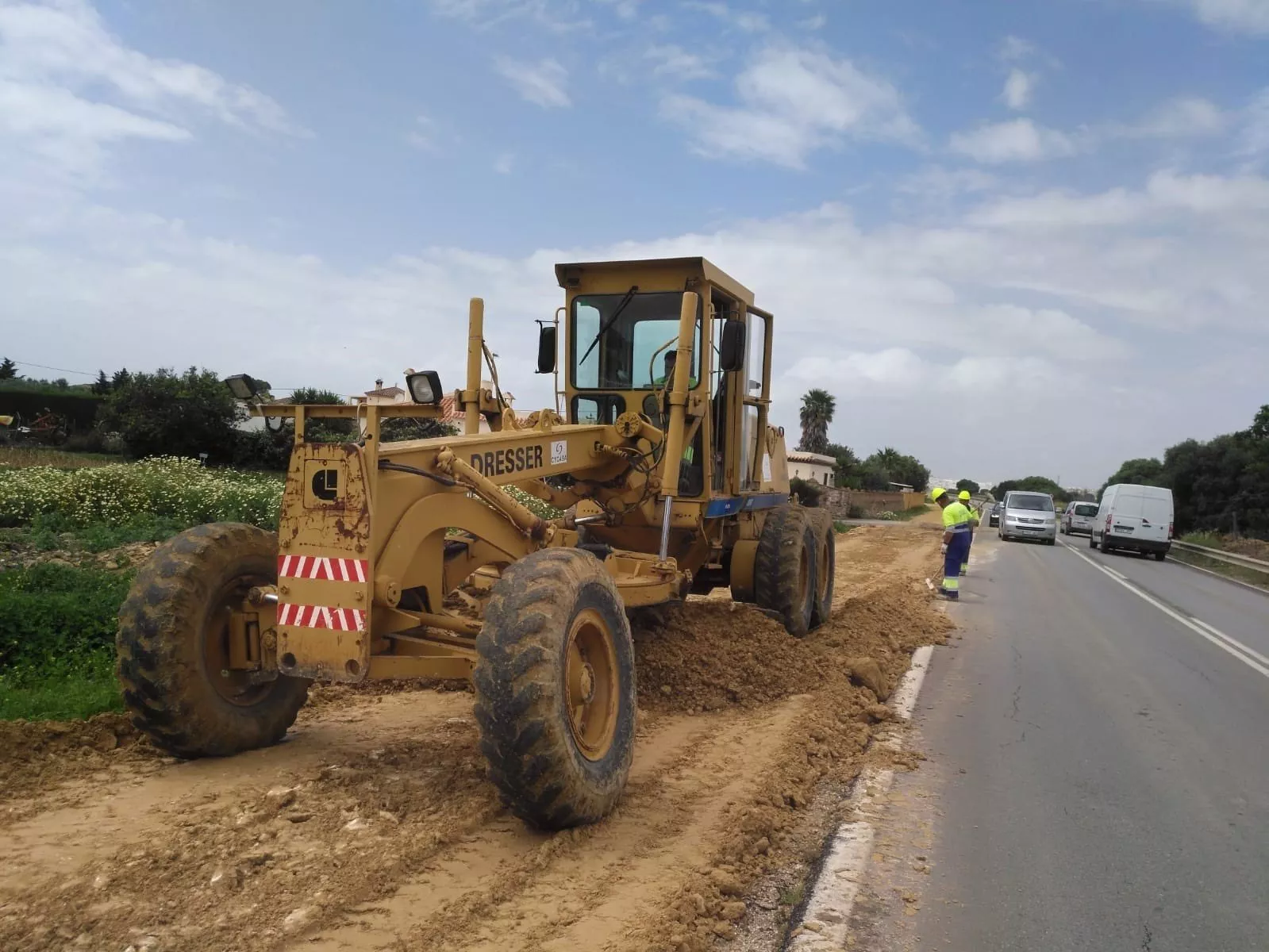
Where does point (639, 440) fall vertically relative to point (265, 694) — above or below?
above

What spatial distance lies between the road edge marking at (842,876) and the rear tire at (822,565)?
11.7 feet

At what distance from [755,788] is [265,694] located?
268 cm

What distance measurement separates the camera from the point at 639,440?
7.36m

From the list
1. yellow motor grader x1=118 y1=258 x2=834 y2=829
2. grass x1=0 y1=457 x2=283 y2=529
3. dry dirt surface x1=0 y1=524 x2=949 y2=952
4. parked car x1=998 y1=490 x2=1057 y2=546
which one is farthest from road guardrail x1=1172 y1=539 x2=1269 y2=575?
yellow motor grader x1=118 y1=258 x2=834 y2=829

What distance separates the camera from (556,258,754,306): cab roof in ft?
24.8

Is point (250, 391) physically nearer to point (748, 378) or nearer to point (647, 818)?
point (647, 818)

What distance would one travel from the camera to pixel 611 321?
8.04 m

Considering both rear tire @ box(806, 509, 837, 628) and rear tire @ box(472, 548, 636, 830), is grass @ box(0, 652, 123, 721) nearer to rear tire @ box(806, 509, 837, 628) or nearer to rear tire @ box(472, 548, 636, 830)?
rear tire @ box(472, 548, 636, 830)

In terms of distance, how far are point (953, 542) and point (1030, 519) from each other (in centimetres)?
1880

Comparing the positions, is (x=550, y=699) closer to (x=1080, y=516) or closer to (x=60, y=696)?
(x=60, y=696)

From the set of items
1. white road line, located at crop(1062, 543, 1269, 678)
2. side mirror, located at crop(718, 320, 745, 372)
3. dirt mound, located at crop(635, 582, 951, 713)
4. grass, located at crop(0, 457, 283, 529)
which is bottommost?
white road line, located at crop(1062, 543, 1269, 678)

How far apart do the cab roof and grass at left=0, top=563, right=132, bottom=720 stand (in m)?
4.51

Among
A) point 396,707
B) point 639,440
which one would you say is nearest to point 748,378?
point 639,440

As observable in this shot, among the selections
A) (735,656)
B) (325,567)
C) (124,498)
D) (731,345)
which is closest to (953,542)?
(735,656)
